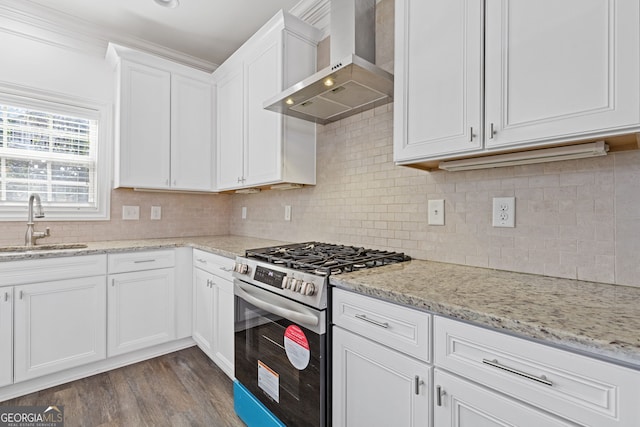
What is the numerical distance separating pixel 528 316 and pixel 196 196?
10.3ft

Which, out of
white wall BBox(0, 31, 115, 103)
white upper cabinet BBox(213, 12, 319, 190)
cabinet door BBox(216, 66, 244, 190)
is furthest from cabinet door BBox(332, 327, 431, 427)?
white wall BBox(0, 31, 115, 103)

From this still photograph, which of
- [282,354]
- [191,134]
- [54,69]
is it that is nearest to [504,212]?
[282,354]

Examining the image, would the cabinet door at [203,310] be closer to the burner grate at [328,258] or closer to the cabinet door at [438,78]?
A: the burner grate at [328,258]

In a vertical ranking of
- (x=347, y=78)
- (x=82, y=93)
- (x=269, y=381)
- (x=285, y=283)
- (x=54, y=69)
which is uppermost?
(x=54, y=69)

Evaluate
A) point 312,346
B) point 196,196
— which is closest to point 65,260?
point 196,196

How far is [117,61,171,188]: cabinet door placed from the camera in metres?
2.60

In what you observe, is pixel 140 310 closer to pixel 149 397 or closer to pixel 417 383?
pixel 149 397

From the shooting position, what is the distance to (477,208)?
154 centimetres

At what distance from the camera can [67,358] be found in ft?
7.11

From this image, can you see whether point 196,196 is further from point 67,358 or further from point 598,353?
point 598,353

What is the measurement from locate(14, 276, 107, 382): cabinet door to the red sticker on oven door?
1639 mm

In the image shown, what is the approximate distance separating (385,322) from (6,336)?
7.73 feet

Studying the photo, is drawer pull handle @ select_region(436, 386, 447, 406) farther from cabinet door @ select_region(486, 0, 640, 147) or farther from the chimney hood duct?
the chimney hood duct

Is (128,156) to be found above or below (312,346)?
above
